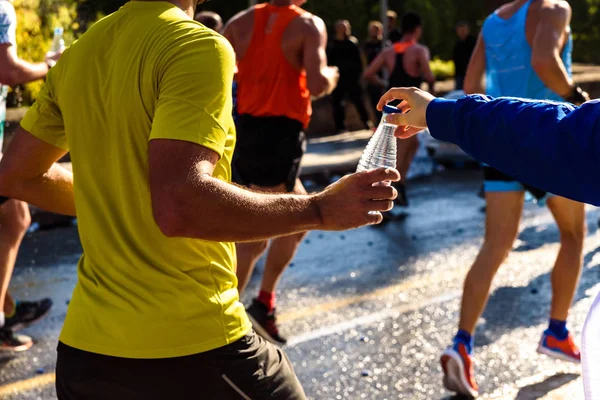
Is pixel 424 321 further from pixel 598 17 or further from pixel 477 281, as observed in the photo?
pixel 598 17

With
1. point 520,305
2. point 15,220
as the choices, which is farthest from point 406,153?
point 15,220

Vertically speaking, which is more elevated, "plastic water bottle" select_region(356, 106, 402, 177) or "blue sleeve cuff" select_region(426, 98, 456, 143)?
"blue sleeve cuff" select_region(426, 98, 456, 143)

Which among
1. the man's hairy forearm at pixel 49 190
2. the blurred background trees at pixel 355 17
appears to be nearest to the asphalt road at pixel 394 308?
the blurred background trees at pixel 355 17

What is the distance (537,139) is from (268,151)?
11.2 feet

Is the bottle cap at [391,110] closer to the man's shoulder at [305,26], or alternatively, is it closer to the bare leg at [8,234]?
the man's shoulder at [305,26]

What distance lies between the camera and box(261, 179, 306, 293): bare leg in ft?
17.6

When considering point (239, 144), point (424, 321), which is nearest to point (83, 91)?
point (239, 144)

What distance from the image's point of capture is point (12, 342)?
5.28 metres

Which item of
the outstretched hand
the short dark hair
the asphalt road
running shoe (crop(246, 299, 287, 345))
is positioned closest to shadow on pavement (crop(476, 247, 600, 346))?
the asphalt road

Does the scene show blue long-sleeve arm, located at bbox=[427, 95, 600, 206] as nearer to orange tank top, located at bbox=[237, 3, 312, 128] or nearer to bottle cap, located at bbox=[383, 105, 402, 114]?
bottle cap, located at bbox=[383, 105, 402, 114]

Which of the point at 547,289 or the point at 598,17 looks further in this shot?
the point at 598,17

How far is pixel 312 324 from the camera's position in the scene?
571 cm

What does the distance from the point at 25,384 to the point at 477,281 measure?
7.33 ft

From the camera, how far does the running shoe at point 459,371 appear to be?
4484 millimetres
